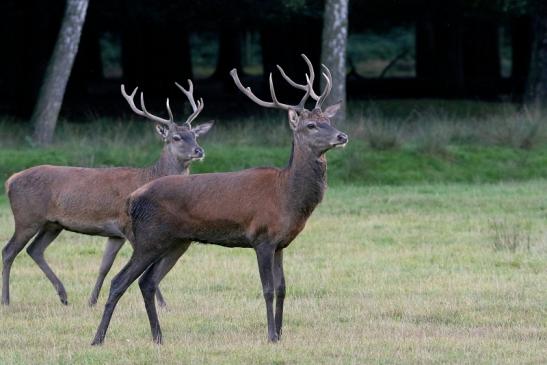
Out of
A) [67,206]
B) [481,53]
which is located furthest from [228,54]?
[67,206]

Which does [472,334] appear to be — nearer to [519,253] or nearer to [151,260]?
[151,260]

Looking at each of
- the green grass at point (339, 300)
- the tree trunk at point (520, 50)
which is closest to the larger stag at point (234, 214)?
the green grass at point (339, 300)

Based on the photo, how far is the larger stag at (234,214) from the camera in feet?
28.2

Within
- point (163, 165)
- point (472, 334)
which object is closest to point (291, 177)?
point (472, 334)

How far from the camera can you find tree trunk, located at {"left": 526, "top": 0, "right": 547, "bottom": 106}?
23.2m

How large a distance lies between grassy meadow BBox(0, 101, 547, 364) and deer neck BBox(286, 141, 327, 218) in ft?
2.93

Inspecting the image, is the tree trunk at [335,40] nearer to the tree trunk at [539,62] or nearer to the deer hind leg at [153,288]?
the tree trunk at [539,62]

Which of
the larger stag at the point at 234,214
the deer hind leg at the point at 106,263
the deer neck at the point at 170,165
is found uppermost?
the larger stag at the point at 234,214

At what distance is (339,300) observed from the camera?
10.2 meters

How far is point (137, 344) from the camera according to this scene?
336 inches

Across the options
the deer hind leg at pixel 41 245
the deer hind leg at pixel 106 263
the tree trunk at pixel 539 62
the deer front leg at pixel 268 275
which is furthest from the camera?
the tree trunk at pixel 539 62

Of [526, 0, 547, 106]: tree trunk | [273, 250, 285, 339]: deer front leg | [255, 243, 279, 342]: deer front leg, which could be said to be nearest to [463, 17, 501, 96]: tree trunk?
[526, 0, 547, 106]: tree trunk

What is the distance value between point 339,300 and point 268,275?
171 centimetres

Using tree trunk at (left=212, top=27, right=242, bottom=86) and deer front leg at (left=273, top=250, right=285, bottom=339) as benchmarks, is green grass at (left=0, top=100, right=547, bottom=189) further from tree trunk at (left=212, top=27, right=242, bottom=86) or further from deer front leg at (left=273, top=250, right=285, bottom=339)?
tree trunk at (left=212, top=27, right=242, bottom=86)
